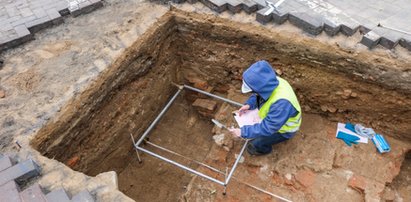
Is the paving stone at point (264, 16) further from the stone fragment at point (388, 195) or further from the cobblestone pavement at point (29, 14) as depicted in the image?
the stone fragment at point (388, 195)

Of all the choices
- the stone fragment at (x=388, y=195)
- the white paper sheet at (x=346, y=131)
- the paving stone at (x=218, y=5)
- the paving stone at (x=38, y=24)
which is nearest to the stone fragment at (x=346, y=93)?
the white paper sheet at (x=346, y=131)

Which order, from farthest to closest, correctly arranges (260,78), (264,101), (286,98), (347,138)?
(347,138), (264,101), (286,98), (260,78)

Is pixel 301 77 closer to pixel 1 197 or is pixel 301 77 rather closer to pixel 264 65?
pixel 264 65

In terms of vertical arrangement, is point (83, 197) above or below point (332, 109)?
above

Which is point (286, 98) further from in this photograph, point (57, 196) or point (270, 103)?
point (57, 196)

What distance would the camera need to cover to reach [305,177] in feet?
14.8

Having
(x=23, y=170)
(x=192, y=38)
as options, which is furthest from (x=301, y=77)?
(x=23, y=170)

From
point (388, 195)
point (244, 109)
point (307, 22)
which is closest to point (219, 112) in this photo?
point (244, 109)

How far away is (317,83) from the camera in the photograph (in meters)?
4.93

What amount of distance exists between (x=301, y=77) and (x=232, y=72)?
3.55ft

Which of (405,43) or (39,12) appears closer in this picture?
(405,43)

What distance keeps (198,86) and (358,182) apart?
2851 millimetres

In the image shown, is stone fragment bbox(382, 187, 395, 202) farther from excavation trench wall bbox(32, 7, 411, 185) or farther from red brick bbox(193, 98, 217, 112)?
red brick bbox(193, 98, 217, 112)

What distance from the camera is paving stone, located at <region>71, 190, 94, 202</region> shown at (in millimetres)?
2926
